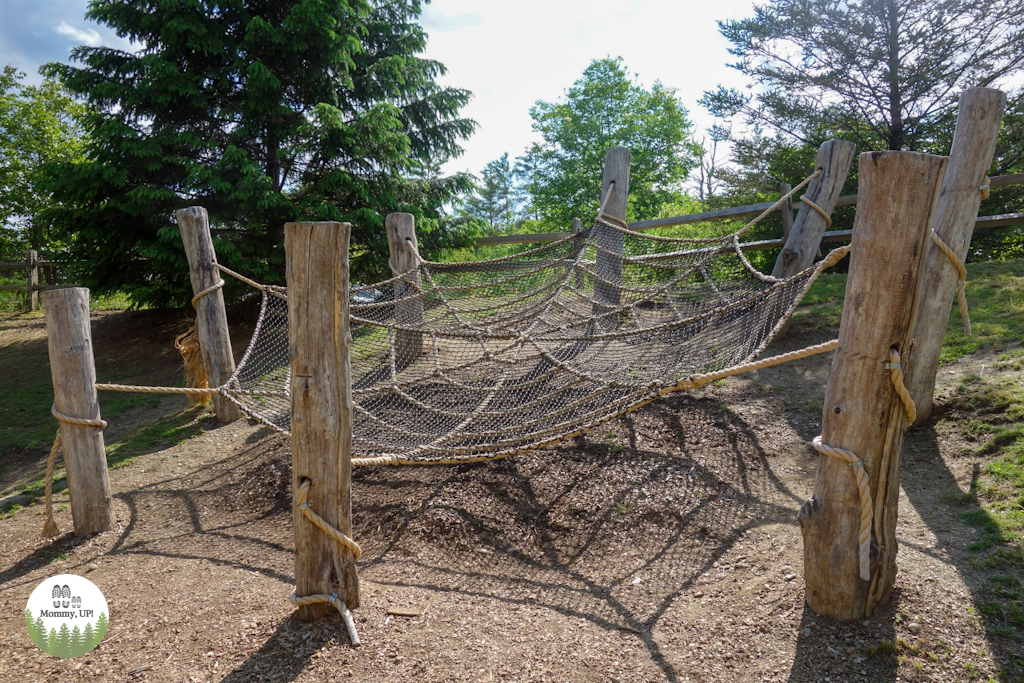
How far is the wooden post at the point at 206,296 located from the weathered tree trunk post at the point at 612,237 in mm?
2783

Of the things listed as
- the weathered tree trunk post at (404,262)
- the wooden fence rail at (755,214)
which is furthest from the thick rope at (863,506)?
the weathered tree trunk post at (404,262)

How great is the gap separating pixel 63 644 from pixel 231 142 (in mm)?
5625

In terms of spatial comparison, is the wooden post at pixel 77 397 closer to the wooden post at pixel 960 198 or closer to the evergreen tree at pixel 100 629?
Result: the evergreen tree at pixel 100 629

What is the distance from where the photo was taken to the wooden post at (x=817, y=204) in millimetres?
3721

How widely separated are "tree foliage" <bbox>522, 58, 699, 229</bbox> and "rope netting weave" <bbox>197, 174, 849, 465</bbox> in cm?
1369

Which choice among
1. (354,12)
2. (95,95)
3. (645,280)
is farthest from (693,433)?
(95,95)

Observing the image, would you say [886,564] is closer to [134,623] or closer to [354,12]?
[134,623]

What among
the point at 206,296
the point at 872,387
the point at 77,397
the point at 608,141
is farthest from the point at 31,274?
the point at 608,141

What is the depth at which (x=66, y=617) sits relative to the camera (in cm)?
226

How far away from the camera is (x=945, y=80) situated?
24.6 ft

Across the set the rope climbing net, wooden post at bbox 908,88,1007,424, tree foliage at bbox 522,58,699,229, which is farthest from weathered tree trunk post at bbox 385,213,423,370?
tree foliage at bbox 522,58,699,229

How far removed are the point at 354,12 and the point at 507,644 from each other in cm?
680

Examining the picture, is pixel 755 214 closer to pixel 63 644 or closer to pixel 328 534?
pixel 328 534

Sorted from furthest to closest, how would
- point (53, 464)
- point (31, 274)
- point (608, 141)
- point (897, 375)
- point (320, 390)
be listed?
point (608, 141) → point (31, 274) → point (53, 464) → point (320, 390) → point (897, 375)
